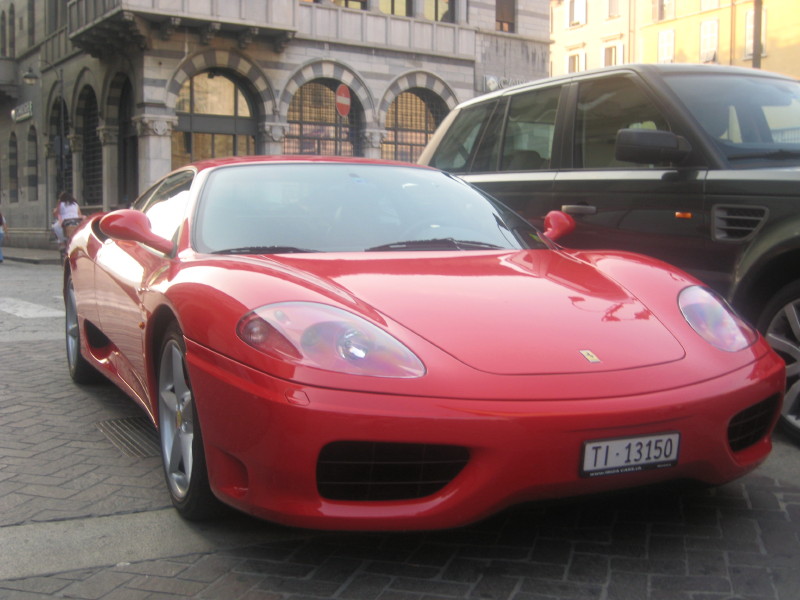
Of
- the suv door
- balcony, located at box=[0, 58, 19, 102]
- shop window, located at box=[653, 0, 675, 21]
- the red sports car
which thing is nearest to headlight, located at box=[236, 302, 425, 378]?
the red sports car

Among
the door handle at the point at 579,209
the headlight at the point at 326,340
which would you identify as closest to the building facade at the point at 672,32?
the door handle at the point at 579,209

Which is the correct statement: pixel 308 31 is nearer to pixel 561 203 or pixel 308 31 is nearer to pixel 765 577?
pixel 561 203

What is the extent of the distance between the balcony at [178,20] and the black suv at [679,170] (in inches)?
734

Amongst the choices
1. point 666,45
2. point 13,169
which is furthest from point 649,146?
point 666,45

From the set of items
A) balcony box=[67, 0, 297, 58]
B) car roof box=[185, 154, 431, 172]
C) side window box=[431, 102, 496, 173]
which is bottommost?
car roof box=[185, 154, 431, 172]

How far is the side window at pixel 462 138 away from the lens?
655 cm

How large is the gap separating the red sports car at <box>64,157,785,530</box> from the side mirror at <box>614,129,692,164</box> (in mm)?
898

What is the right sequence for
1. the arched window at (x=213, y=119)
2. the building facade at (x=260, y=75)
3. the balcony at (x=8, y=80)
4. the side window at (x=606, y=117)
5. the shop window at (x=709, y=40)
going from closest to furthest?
the side window at (x=606, y=117), the building facade at (x=260, y=75), the arched window at (x=213, y=119), the balcony at (x=8, y=80), the shop window at (x=709, y=40)

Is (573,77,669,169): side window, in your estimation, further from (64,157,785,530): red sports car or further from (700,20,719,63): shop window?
(700,20,719,63): shop window

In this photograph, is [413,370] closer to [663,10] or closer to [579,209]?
[579,209]

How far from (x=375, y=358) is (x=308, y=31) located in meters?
24.2

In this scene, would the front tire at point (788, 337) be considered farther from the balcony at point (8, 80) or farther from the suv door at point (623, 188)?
the balcony at point (8, 80)

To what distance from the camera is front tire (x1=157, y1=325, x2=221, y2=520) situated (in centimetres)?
304

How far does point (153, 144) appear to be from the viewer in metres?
23.9
